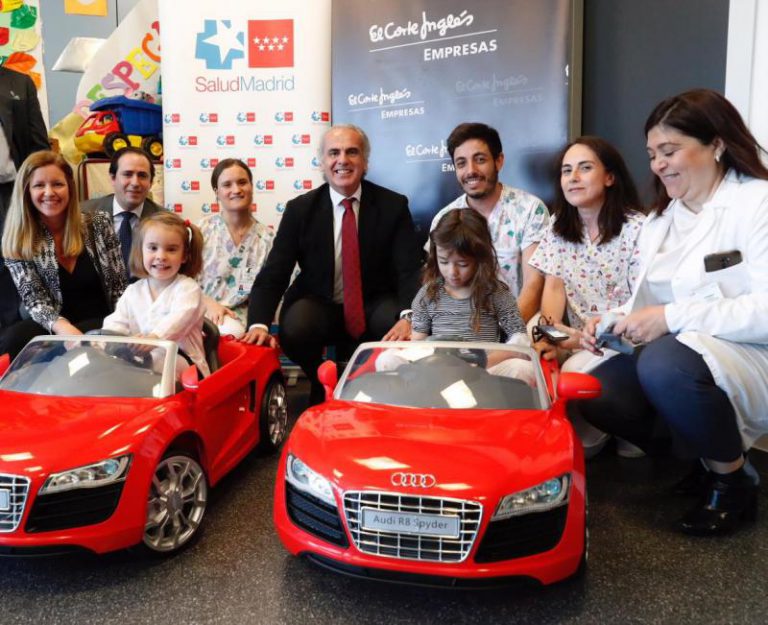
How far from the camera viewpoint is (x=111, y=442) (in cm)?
196

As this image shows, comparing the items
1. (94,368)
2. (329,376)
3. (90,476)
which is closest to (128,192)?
(94,368)

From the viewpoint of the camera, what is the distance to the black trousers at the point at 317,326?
3.58 metres

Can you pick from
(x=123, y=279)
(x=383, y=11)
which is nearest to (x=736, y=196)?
(x=123, y=279)

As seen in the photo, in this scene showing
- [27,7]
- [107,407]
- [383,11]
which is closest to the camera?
[107,407]

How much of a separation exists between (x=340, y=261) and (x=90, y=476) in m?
2.09

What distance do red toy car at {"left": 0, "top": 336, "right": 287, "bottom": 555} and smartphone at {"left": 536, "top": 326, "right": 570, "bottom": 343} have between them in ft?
4.04

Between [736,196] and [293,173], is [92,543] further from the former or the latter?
[293,173]

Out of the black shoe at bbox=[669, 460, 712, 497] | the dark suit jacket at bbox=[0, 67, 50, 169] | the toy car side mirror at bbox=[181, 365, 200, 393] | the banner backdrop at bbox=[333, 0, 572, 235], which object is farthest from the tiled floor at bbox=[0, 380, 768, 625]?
the dark suit jacket at bbox=[0, 67, 50, 169]

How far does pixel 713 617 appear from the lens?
1.86 meters

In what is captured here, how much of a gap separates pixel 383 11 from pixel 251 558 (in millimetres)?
3803

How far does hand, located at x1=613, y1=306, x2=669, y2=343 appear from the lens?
7.61 feet

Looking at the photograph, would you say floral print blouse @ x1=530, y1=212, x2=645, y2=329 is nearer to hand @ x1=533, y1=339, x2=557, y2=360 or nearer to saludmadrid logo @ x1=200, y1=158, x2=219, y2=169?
hand @ x1=533, y1=339, x2=557, y2=360

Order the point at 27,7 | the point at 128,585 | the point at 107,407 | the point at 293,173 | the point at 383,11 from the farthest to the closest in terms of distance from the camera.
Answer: the point at 27,7, the point at 293,173, the point at 383,11, the point at 107,407, the point at 128,585

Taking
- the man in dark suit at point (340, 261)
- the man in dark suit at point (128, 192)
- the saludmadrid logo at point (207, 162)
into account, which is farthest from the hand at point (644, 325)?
the saludmadrid logo at point (207, 162)
